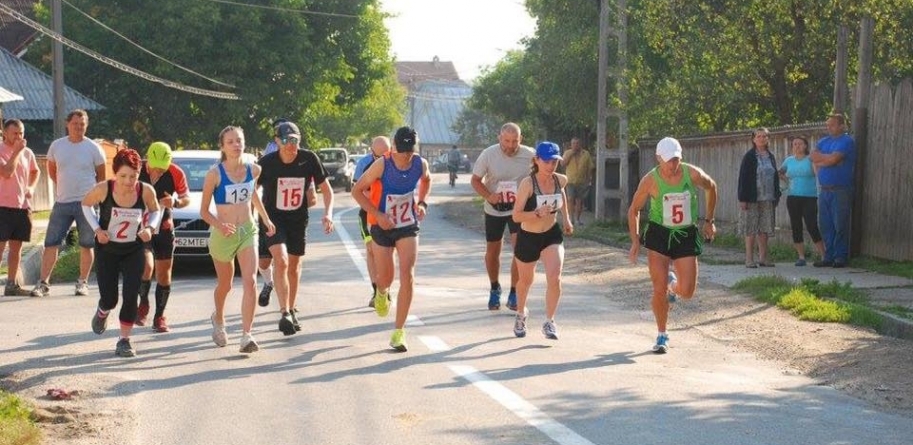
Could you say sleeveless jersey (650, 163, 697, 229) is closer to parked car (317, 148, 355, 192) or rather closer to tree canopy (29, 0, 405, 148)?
tree canopy (29, 0, 405, 148)

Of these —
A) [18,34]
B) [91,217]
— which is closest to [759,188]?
[91,217]

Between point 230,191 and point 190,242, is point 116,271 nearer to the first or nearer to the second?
point 230,191

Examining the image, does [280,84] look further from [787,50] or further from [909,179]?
[909,179]

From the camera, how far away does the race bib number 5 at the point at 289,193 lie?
41.0ft

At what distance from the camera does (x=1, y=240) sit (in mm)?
15664

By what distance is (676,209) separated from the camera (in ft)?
37.0

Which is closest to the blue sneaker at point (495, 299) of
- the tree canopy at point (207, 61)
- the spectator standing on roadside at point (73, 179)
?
the spectator standing on roadside at point (73, 179)

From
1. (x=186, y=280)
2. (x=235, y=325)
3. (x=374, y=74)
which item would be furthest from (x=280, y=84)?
(x=235, y=325)

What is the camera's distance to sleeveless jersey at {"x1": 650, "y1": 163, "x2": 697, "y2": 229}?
1127 centimetres

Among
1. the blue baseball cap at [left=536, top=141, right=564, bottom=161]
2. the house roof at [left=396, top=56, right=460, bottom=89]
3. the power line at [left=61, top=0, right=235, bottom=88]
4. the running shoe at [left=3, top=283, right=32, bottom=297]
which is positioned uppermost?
the house roof at [left=396, top=56, right=460, bottom=89]

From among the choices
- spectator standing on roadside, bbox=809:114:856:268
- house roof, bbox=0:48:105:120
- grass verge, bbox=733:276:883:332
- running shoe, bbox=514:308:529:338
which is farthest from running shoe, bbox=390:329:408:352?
house roof, bbox=0:48:105:120

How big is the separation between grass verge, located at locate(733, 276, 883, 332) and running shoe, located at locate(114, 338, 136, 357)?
6132 millimetres

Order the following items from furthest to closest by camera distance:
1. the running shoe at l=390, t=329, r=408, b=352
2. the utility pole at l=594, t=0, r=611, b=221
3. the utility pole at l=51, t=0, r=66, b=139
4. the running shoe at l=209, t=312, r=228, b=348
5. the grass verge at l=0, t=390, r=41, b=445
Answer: the utility pole at l=51, t=0, r=66, b=139 → the utility pole at l=594, t=0, r=611, b=221 → the running shoe at l=209, t=312, r=228, b=348 → the running shoe at l=390, t=329, r=408, b=352 → the grass verge at l=0, t=390, r=41, b=445

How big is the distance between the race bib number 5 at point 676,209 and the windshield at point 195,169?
9932 mm
